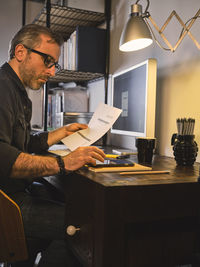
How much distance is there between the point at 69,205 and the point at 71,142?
42cm

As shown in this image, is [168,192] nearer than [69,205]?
Yes

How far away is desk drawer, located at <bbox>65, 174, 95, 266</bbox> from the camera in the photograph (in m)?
0.78

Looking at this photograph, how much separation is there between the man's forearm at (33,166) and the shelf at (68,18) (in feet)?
4.56

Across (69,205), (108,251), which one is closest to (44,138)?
(69,205)

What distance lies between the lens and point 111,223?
685 mm

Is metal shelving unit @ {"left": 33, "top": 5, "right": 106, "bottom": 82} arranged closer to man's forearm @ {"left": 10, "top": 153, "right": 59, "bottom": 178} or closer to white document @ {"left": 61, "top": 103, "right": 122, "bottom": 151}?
white document @ {"left": 61, "top": 103, "right": 122, "bottom": 151}

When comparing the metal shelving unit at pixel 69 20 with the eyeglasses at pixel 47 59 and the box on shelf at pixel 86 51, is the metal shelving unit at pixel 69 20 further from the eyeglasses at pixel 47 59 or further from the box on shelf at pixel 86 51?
the eyeglasses at pixel 47 59

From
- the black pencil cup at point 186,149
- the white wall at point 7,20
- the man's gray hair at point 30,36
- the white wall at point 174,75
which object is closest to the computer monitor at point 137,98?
the white wall at point 174,75

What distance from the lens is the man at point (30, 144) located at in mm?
911

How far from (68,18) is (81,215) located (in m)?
1.70

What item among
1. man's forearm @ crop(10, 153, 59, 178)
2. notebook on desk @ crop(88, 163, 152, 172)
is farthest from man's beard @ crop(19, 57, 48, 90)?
notebook on desk @ crop(88, 163, 152, 172)

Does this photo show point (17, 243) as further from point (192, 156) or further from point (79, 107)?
point (79, 107)

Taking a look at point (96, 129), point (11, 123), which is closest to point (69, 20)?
point (96, 129)

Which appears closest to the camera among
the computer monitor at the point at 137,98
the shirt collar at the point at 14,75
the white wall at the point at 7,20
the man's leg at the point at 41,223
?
the man's leg at the point at 41,223
